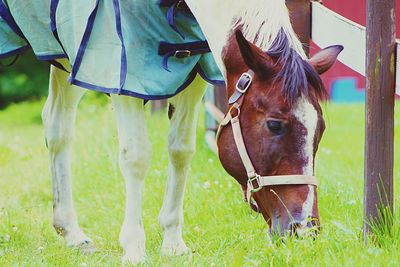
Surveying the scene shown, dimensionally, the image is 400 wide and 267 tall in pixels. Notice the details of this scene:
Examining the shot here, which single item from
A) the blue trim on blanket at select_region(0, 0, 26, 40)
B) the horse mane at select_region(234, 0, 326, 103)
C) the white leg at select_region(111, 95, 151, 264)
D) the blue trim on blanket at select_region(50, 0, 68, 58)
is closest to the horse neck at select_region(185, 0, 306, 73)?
the horse mane at select_region(234, 0, 326, 103)

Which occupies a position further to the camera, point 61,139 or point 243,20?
point 61,139

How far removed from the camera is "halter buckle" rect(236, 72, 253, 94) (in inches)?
131

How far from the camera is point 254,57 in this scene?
323cm

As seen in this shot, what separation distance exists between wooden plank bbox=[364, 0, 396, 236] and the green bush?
9.53 metres

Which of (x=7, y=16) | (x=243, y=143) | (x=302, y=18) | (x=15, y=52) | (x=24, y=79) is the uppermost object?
(x=302, y=18)

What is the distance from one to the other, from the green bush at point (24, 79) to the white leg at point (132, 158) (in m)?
8.71

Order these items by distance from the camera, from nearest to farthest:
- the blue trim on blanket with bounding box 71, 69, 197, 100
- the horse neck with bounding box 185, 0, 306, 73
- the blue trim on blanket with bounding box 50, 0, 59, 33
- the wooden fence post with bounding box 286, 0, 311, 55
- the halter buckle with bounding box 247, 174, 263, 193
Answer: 1. the halter buckle with bounding box 247, 174, 263, 193
2. the horse neck with bounding box 185, 0, 306, 73
3. the blue trim on blanket with bounding box 71, 69, 197, 100
4. the blue trim on blanket with bounding box 50, 0, 59, 33
5. the wooden fence post with bounding box 286, 0, 311, 55

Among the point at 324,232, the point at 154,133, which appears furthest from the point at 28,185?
the point at 324,232

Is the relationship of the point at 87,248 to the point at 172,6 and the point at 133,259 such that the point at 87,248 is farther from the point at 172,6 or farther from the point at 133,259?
the point at 172,6

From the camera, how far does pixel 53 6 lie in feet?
13.1

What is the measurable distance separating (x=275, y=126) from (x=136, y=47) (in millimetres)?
827

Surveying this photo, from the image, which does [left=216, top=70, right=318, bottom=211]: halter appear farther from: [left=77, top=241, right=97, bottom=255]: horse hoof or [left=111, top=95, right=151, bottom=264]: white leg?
[left=77, top=241, right=97, bottom=255]: horse hoof

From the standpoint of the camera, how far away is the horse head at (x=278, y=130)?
3.16 metres

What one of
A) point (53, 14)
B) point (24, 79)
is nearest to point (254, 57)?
point (53, 14)
